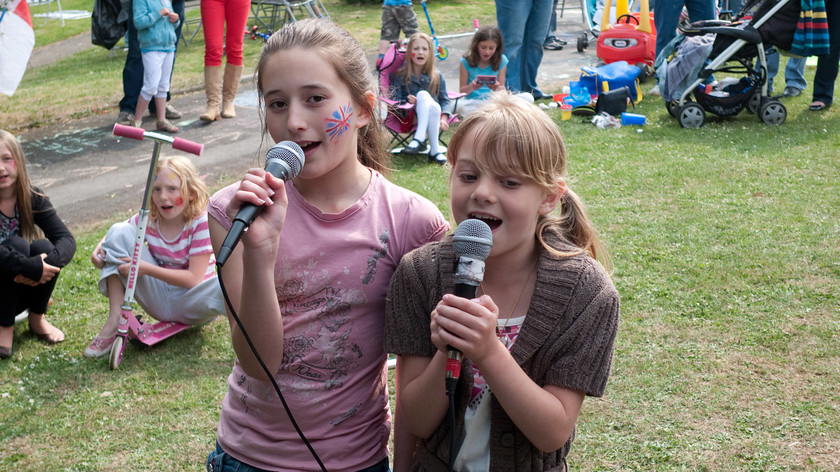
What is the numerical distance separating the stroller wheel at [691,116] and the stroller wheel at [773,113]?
2.15 ft

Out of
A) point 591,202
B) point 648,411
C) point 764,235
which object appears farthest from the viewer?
point 591,202

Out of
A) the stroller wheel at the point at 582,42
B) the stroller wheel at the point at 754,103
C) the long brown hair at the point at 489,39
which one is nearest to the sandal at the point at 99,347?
the long brown hair at the point at 489,39

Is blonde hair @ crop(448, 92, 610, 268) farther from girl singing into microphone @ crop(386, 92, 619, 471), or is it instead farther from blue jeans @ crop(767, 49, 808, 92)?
blue jeans @ crop(767, 49, 808, 92)

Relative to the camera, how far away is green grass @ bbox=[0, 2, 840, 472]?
11.7 ft

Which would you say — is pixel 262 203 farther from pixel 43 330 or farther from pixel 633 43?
pixel 633 43

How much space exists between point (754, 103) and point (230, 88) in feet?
20.8

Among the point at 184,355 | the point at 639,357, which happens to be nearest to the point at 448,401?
the point at 639,357

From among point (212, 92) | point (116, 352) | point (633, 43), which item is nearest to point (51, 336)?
point (116, 352)

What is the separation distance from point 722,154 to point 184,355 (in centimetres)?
556

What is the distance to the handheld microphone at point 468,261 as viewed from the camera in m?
1.60

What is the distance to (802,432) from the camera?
3.49 meters

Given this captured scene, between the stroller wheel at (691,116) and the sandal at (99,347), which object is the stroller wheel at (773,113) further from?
the sandal at (99,347)

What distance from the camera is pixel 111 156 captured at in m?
8.84

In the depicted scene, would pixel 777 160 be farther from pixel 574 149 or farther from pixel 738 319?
pixel 738 319
